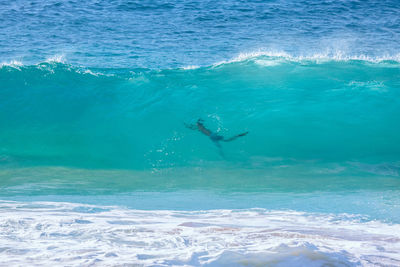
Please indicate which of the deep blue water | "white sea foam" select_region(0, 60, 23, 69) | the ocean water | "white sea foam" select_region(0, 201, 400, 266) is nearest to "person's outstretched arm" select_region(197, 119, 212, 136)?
the ocean water

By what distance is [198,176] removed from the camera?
17.7 ft

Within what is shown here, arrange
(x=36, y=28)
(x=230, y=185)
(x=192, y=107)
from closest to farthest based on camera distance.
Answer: (x=230, y=185)
(x=192, y=107)
(x=36, y=28)

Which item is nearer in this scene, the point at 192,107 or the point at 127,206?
the point at 127,206

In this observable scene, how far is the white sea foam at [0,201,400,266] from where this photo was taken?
2404mm

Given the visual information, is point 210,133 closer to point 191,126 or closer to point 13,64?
point 191,126

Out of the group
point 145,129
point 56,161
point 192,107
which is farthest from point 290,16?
point 56,161

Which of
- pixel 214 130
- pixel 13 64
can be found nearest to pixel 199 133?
pixel 214 130

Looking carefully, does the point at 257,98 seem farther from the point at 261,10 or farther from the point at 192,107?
the point at 261,10

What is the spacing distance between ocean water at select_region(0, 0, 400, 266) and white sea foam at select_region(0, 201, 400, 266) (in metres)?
0.02

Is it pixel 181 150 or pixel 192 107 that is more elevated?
pixel 192 107

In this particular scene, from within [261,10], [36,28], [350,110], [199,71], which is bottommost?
[350,110]

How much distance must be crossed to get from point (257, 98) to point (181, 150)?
7.29ft

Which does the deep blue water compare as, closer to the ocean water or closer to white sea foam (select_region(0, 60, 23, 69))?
the ocean water

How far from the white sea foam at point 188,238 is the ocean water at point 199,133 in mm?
17
